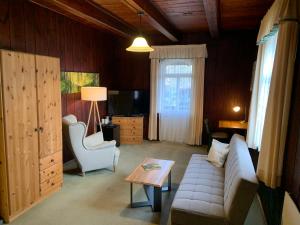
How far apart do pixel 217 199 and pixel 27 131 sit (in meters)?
2.38

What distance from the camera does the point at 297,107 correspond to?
2.04 meters

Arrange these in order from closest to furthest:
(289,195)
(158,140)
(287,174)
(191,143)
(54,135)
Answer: (289,195) → (287,174) → (54,135) → (191,143) → (158,140)

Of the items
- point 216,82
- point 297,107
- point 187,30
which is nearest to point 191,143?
point 216,82

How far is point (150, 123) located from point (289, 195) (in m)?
4.60

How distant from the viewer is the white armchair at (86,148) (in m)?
3.70

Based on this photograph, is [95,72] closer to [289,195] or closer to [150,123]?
[150,123]

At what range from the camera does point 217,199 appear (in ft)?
8.18

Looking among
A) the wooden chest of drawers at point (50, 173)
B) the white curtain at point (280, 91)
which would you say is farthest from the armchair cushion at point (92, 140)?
the white curtain at point (280, 91)

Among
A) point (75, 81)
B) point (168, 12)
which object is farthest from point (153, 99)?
point (168, 12)

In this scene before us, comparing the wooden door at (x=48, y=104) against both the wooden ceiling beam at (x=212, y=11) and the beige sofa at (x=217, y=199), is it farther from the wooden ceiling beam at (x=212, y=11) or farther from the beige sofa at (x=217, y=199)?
the wooden ceiling beam at (x=212, y=11)

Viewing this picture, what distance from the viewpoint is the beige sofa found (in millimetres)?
2129

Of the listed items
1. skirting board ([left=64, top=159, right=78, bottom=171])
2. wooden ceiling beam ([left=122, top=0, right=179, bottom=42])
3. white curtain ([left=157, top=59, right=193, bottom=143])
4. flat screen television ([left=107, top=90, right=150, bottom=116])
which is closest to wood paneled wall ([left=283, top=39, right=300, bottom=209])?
wooden ceiling beam ([left=122, top=0, right=179, bottom=42])

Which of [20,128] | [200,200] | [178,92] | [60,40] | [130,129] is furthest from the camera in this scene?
[178,92]

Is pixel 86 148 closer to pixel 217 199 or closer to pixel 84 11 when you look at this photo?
pixel 84 11
